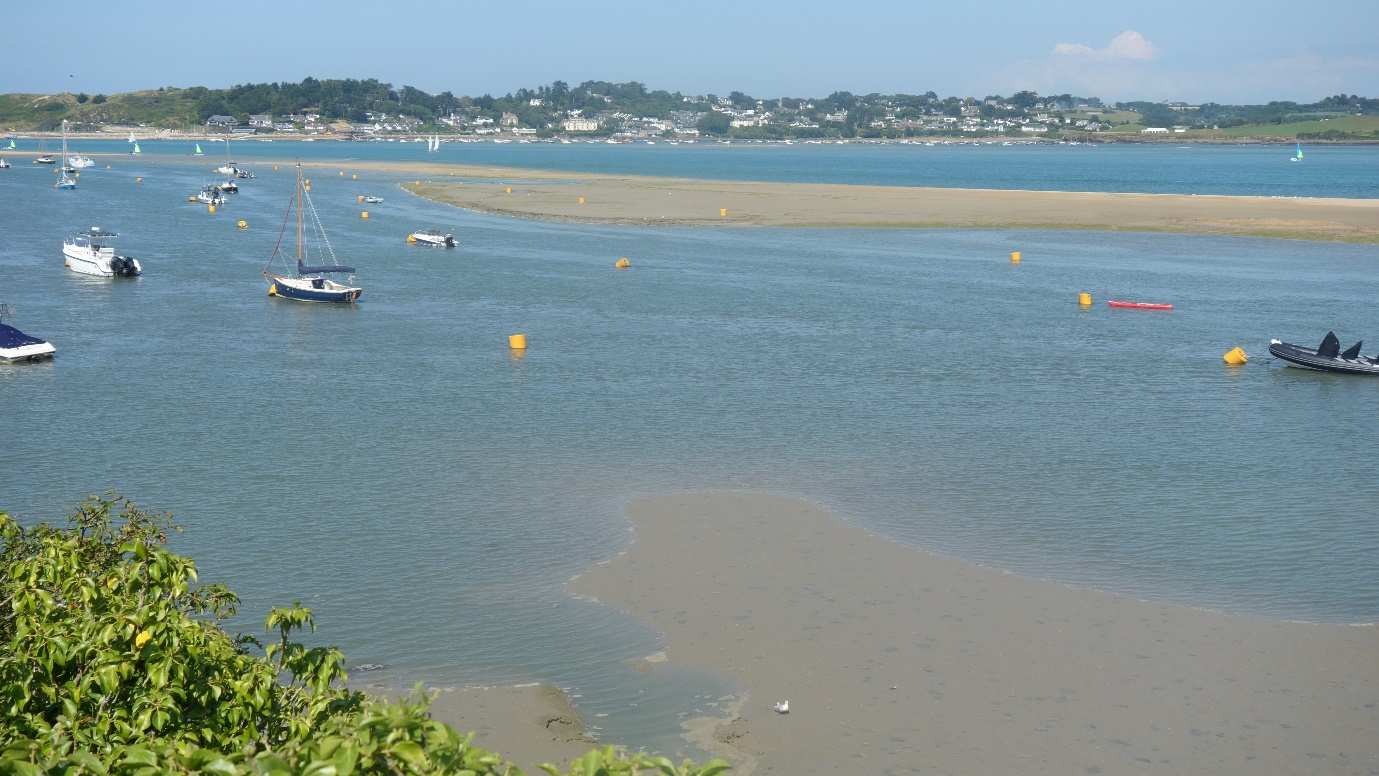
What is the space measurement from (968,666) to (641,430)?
14.4 m

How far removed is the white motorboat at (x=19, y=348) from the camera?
38031 mm

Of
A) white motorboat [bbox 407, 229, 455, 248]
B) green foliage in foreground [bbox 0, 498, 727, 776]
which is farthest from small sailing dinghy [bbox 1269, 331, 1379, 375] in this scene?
white motorboat [bbox 407, 229, 455, 248]

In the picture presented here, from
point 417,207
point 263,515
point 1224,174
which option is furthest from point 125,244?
point 1224,174

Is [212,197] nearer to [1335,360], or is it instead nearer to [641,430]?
[641,430]

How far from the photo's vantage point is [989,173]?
171m

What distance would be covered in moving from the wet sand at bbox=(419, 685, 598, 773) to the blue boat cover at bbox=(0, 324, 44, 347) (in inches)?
1109

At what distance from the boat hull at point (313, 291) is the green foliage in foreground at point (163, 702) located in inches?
1634

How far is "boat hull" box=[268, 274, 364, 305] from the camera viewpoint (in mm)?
51062

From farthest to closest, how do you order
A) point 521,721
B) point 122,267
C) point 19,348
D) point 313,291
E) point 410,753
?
point 122,267, point 313,291, point 19,348, point 521,721, point 410,753

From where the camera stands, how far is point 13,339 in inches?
1510

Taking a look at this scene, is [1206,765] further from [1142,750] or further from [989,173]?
[989,173]

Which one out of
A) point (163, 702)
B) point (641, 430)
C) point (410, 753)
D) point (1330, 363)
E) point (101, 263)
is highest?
point (410, 753)

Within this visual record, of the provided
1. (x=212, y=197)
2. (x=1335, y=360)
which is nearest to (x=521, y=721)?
(x=1335, y=360)

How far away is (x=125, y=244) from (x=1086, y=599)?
211 ft
